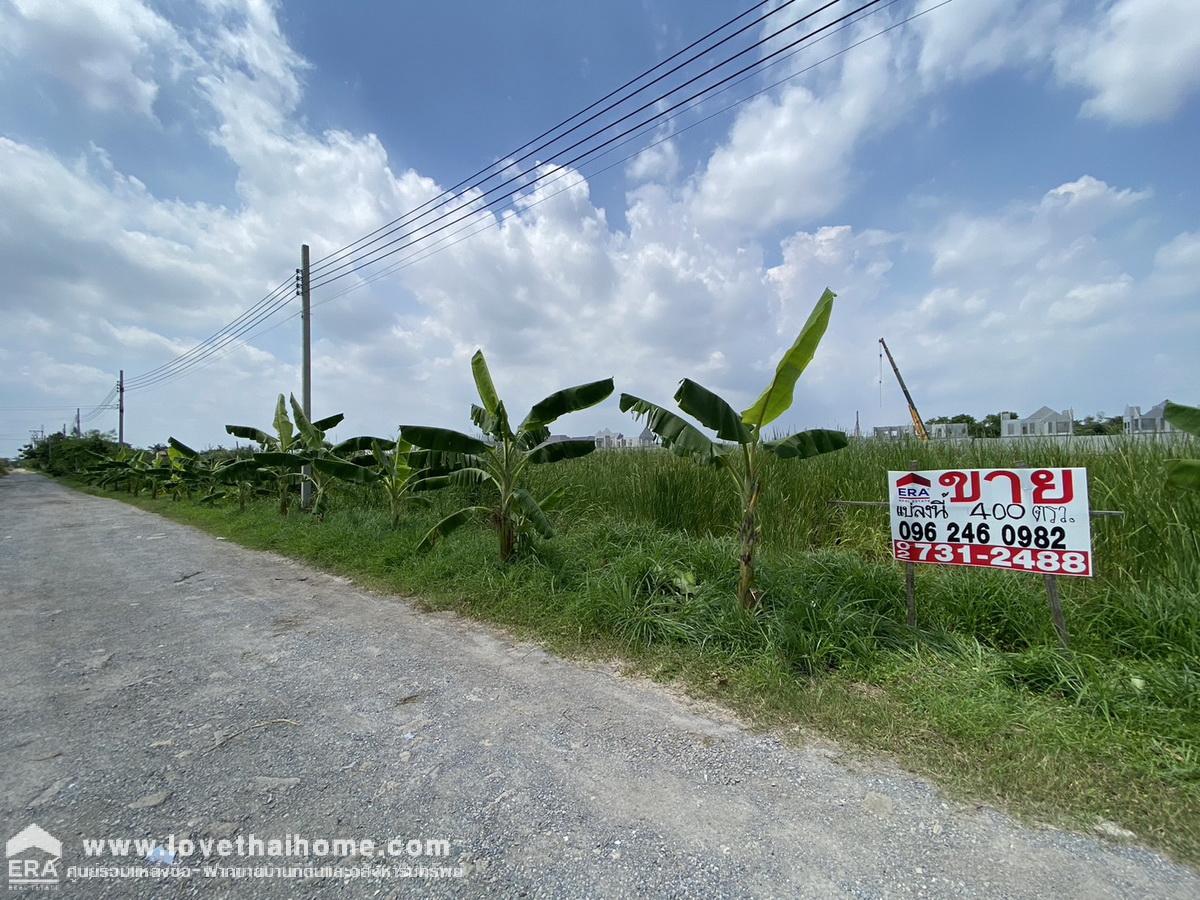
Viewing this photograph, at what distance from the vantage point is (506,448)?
20.7ft

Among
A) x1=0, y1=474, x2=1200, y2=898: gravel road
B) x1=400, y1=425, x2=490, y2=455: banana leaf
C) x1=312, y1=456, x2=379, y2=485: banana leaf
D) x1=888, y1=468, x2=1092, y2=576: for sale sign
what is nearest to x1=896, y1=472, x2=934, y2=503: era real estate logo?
x1=888, y1=468, x2=1092, y2=576: for sale sign

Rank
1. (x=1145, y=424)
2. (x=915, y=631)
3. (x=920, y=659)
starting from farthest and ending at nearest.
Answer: (x=1145, y=424)
(x=915, y=631)
(x=920, y=659)

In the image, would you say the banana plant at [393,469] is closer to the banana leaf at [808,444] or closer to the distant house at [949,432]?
the banana leaf at [808,444]

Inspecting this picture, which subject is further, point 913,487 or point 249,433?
point 249,433

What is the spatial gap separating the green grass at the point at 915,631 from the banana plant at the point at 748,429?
0.71m

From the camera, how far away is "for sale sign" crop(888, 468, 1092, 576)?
3.27 m

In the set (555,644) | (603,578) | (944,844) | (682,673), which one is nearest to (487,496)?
(603,578)

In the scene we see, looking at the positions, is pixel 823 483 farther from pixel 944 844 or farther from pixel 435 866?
pixel 435 866

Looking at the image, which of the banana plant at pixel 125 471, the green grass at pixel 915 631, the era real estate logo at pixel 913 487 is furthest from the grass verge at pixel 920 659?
the banana plant at pixel 125 471

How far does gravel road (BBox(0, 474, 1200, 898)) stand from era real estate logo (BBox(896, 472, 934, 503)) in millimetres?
2175

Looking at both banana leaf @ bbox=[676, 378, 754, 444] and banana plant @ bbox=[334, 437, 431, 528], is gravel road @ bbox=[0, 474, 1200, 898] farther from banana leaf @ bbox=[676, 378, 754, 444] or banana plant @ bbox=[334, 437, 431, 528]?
banana plant @ bbox=[334, 437, 431, 528]

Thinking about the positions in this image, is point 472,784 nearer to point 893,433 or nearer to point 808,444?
point 808,444

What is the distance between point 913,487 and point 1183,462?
143cm

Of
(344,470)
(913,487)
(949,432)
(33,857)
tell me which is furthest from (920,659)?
(344,470)
